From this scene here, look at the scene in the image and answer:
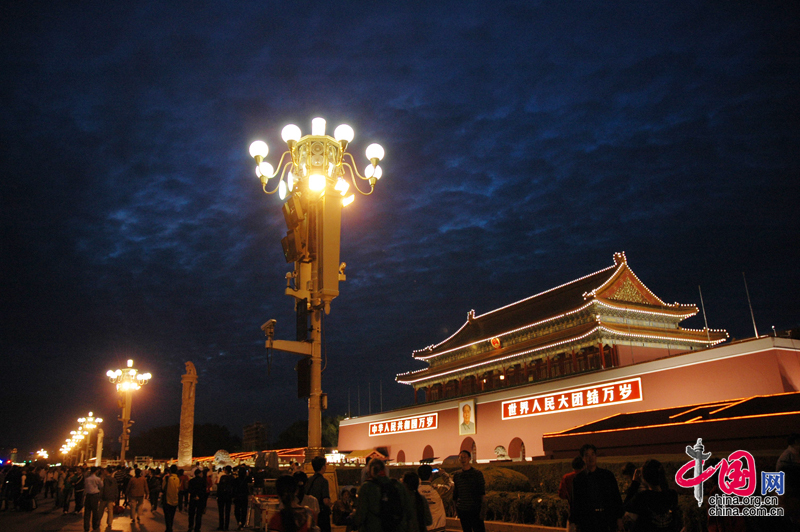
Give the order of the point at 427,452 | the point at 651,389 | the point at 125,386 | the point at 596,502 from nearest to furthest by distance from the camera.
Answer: the point at 596,502, the point at 651,389, the point at 125,386, the point at 427,452

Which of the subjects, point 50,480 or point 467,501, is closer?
point 467,501

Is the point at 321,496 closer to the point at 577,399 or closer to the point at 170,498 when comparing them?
the point at 170,498

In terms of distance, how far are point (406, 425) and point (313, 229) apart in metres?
28.4

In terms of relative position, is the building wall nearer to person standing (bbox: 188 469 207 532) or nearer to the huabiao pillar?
the huabiao pillar

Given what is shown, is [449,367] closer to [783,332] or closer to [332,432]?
[783,332]

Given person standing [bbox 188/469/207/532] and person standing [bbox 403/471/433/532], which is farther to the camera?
person standing [bbox 188/469/207/532]

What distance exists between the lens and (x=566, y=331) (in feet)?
96.6

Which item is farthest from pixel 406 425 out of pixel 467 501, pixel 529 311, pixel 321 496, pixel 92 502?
pixel 321 496

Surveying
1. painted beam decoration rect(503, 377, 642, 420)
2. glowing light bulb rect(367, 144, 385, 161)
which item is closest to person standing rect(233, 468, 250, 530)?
glowing light bulb rect(367, 144, 385, 161)

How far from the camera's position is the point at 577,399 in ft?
81.2

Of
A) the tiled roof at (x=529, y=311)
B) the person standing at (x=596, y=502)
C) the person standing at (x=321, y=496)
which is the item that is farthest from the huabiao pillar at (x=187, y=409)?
the person standing at (x=596, y=502)

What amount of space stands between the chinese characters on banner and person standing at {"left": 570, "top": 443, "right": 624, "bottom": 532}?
29.1 m

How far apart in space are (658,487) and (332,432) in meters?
61.9

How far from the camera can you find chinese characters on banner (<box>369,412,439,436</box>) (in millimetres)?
34406
